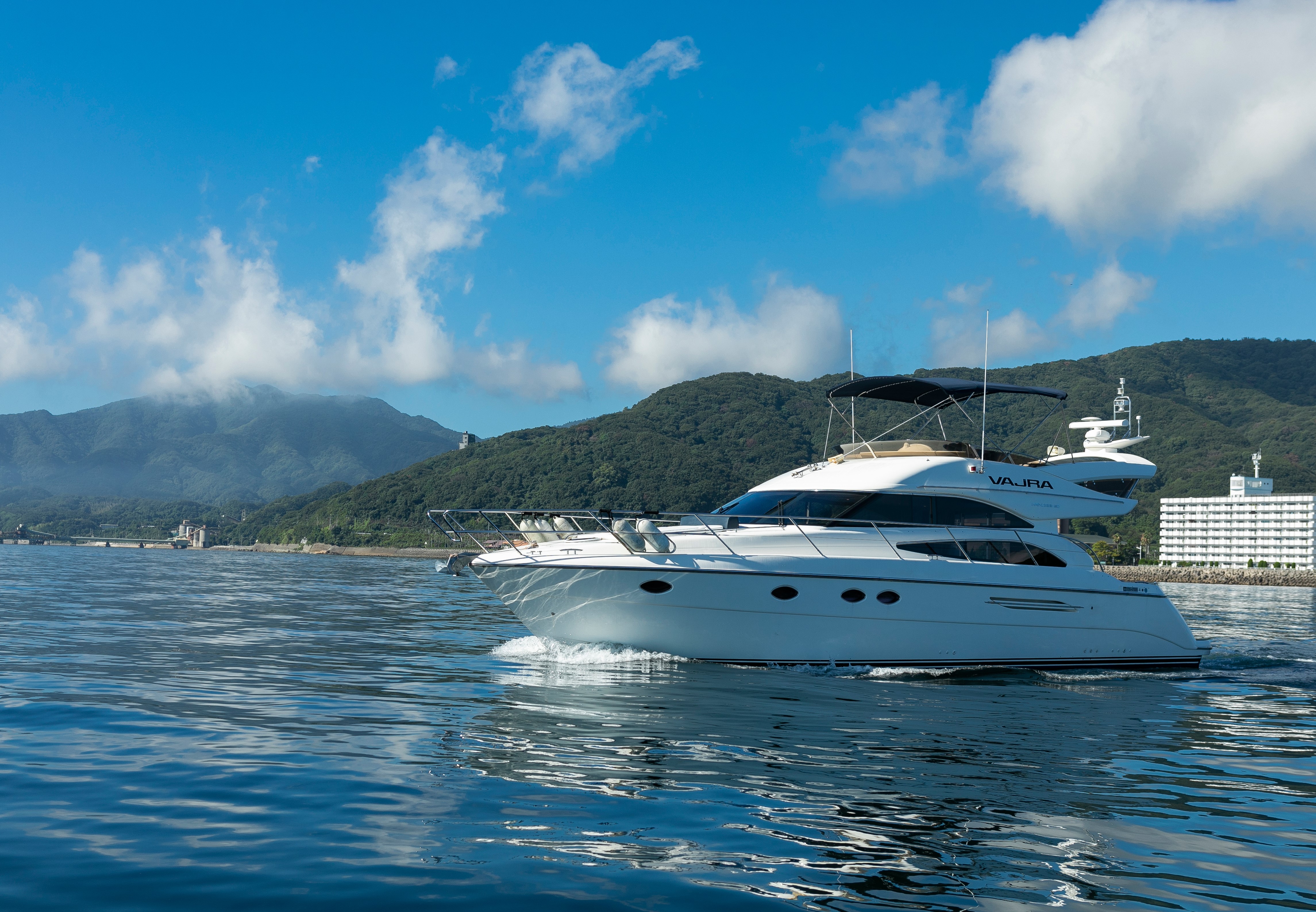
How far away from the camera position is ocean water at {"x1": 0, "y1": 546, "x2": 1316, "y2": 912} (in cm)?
417

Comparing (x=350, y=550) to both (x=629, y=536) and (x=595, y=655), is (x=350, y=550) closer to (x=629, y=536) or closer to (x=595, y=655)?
(x=595, y=655)

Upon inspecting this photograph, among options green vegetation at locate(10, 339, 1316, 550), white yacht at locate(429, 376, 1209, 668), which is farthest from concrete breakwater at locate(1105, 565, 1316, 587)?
white yacht at locate(429, 376, 1209, 668)

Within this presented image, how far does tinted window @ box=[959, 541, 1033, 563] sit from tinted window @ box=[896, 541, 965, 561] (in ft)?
0.51

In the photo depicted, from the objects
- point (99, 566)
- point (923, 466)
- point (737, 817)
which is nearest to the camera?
point (737, 817)

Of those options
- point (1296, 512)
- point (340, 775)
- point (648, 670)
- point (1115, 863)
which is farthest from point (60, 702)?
point (1296, 512)

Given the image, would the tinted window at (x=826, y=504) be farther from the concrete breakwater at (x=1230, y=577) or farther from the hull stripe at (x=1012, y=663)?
the concrete breakwater at (x=1230, y=577)

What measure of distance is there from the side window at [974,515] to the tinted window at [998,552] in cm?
28

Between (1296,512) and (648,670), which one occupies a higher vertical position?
(1296,512)

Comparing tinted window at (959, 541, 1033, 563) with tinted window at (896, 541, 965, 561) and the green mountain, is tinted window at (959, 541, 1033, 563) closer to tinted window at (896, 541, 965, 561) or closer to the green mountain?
tinted window at (896, 541, 965, 561)

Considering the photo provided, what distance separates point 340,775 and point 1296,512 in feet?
392

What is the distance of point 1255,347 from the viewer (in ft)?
554

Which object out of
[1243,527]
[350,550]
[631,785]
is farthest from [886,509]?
[350,550]

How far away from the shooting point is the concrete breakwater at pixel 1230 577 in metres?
78.6

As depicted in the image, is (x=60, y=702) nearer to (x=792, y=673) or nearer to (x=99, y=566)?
(x=792, y=673)
